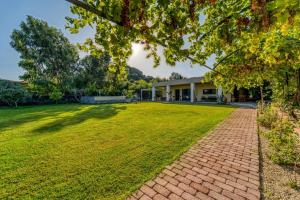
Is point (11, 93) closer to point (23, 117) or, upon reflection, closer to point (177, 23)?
point (23, 117)

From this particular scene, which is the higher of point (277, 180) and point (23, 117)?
point (23, 117)

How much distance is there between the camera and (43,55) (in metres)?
24.3

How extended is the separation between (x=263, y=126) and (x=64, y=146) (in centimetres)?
801

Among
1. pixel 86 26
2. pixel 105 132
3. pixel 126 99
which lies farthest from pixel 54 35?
pixel 86 26

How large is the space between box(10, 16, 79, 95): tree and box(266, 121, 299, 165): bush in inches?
989

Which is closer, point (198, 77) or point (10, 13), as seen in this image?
point (10, 13)

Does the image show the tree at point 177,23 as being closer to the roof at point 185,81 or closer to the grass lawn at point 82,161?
the grass lawn at point 82,161

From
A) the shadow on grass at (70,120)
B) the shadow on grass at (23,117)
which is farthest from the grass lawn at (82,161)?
the shadow on grass at (23,117)

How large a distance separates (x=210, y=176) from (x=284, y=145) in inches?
95.6

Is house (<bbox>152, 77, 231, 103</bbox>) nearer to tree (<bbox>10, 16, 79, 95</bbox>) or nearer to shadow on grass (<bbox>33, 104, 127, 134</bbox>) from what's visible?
shadow on grass (<bbox>33, 104, 127, 134</bbox>)

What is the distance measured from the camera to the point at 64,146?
4094mm

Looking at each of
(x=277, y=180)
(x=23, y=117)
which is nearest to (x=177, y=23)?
(x=277, y=180)

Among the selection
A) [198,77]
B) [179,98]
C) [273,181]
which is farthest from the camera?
[179,98]

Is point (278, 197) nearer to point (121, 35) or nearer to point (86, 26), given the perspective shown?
point (121, 35)
